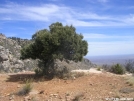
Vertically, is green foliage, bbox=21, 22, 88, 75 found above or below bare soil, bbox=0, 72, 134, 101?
above

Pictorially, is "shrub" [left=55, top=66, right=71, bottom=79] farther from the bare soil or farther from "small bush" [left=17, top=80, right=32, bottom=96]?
"small bush" [left=17, top=80, right=32, bottom=96]

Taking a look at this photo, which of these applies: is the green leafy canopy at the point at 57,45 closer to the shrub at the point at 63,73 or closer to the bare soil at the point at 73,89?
the shrub at the point at 63,73

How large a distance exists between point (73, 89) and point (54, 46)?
3983 millimetres

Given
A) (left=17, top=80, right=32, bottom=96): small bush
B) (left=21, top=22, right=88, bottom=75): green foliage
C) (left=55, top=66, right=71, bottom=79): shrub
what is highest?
(left=21, top=22, right=88, bottom=75): green foliage

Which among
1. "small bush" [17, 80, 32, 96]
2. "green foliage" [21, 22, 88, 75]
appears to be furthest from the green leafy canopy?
"small bush" [17, 80, 32, 96]

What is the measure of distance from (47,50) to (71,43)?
171 centimetres

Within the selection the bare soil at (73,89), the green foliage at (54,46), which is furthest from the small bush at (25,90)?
the green foliage at (54,46)

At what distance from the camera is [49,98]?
9.49 m

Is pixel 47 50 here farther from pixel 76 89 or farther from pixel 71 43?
pixel 76 89

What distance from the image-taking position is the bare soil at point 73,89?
934 centimetres

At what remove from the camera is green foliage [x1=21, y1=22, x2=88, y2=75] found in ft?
44.2

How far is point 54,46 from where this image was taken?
13609mm

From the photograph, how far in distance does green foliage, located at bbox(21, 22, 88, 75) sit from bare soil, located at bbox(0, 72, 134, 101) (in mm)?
1681

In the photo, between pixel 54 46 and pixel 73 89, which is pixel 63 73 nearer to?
pixel 54 46
